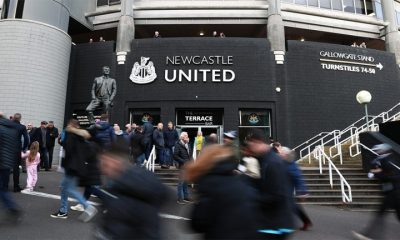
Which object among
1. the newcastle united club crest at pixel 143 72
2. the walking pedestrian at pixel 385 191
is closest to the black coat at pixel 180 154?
the walking pedestrian at pixel 385 191

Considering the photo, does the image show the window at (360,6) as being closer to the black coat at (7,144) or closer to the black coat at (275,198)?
the black coat at (7,144)

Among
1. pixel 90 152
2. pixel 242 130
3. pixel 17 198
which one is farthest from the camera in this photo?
pixel 242 130

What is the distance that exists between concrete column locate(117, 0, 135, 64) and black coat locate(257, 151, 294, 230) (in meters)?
17.2

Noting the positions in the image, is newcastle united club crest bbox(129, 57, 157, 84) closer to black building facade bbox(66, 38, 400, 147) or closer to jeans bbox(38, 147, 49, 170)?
black building facade bbox(66, 38, 400, 147)

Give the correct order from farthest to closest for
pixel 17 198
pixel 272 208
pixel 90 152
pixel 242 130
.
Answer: pixel 242 130 → pixel 17 198 → pixel 90 152 → pixel 272 208

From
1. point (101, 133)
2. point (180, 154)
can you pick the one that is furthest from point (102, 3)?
point (101, 133)

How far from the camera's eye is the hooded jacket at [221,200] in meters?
2.50

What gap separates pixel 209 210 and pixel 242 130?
16527 millimetres

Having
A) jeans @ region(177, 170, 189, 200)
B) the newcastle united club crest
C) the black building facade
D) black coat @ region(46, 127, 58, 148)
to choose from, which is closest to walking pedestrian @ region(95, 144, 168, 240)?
jeans @ region(177, 170, 189, 200)

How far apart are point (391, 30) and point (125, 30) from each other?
54.5 ft

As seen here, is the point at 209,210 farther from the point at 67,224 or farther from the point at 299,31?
the point at 299,31

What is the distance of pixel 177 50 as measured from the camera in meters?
19.5

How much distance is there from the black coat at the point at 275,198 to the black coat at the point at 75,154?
3.56 metres

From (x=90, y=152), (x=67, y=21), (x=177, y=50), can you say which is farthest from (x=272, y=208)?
(x=67, y=21)
